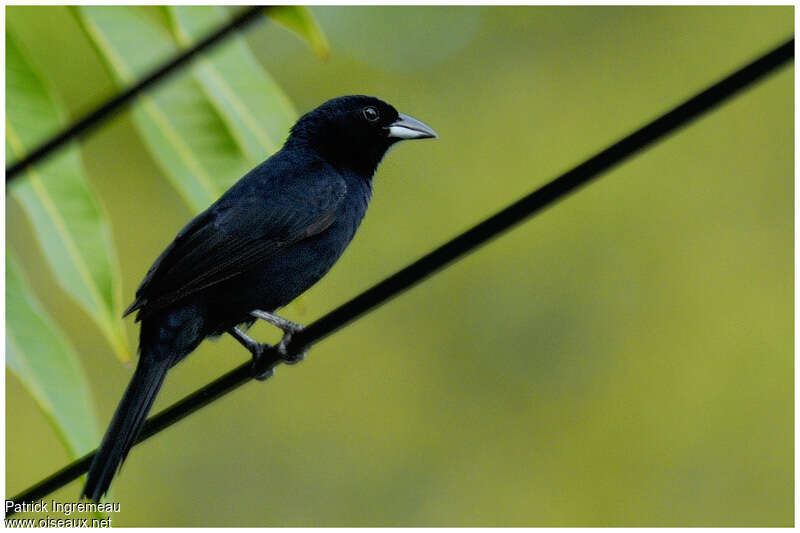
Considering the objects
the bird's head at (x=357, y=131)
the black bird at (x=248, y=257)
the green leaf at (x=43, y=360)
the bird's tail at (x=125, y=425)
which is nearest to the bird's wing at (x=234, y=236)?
the black bird at (x=248, y=257)

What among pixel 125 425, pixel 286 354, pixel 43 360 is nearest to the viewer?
pixel 43 360

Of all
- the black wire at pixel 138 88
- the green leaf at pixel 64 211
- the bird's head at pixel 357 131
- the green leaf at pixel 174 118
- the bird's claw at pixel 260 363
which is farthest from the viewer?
the bird's head at pixel 357 131

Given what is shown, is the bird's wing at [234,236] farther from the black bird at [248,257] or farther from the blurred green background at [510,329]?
the blurred green background at [510,329]

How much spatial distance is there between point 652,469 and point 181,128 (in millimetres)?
7453

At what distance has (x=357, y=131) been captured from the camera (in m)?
4.79

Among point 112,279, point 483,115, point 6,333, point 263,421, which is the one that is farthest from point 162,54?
point 483,115

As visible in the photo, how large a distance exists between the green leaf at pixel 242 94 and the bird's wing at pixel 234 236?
0.67m

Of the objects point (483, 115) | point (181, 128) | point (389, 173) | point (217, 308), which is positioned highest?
point (483, 115)

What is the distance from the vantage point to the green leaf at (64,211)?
2.78 m

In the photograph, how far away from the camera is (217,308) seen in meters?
3.77

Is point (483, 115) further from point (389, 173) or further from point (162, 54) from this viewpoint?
point (162, 54)

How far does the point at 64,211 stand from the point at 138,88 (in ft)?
2.14

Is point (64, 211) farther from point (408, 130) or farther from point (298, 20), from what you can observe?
point (408, 130)

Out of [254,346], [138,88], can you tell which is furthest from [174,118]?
[254,346]
